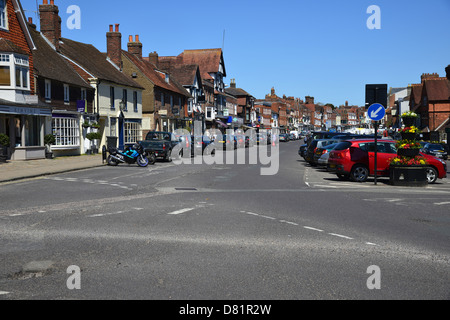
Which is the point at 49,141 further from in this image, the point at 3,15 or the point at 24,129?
the point at 3,15

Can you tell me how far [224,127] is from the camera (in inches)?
3228

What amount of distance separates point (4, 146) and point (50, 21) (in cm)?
1470

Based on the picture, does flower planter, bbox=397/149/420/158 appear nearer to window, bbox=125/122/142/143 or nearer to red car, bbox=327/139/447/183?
red car, bbox=327/139/447/183

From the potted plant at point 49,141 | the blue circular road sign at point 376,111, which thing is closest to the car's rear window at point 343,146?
the blue circular road sign at point 376,111

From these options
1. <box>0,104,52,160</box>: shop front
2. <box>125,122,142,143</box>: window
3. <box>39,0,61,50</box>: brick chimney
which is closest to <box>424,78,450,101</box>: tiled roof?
<box>125,122,142,143</box>: window

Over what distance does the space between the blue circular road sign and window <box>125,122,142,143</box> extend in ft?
101

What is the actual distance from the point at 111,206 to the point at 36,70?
21424 mm

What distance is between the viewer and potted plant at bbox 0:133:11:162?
77.9 feet

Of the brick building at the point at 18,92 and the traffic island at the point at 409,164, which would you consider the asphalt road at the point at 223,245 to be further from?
the brick building at the point at 18,92

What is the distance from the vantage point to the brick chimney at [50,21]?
113 feet

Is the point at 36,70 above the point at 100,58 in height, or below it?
below

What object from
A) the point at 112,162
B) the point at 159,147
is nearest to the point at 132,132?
the point at 159,147
